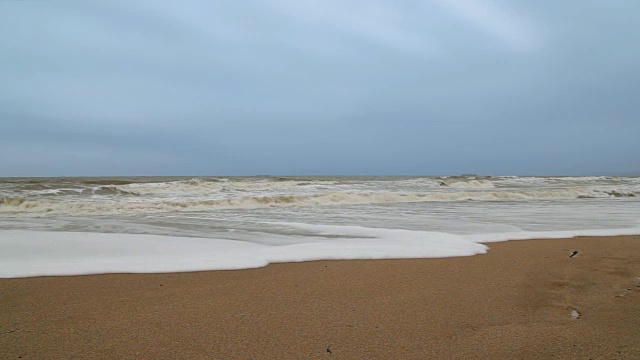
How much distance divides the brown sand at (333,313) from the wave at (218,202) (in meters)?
9.23

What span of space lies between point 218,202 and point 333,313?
11911 mm

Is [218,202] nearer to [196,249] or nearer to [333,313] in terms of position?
[196,249]

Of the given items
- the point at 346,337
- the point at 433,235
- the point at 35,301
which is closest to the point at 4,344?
the point at 35,301

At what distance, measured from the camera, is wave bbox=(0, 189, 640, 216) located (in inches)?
482

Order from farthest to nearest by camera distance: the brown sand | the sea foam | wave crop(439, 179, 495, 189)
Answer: wave crop(439, 179, 495, 189) < the sea foam < the brown sand

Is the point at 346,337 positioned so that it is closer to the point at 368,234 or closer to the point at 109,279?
the point at 109,279

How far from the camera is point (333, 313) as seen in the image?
309 centimetres

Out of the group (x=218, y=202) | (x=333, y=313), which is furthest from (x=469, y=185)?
(x=333, y=313)

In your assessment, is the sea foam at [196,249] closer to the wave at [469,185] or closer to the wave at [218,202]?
the wave at [218,202]

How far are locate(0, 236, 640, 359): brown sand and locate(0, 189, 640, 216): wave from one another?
923 centimetres

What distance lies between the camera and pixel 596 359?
2400 mm

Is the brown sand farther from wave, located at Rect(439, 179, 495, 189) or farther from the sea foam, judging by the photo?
wave, located at Rect(439, 179, 495, 189)

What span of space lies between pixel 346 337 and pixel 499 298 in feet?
5.20

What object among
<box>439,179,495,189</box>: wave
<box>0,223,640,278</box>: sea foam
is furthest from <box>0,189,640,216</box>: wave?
<box>439,179,495,189</box>: wave
